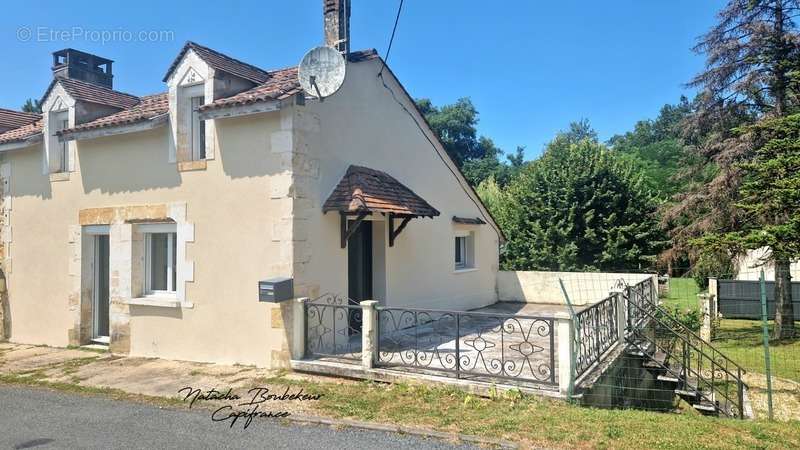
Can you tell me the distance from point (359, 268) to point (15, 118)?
10.5 metres

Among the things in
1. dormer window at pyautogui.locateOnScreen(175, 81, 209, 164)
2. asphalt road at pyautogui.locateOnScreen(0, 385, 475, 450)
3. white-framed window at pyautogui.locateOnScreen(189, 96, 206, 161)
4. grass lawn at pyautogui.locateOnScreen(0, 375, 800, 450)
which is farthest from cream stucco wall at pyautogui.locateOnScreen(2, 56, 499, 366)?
asphalt road at pyautogui.locateOnScreen(0, 385, 475, 450)

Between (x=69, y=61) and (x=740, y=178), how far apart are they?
1868 cm

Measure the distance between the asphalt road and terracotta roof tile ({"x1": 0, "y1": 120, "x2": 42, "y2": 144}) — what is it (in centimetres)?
712

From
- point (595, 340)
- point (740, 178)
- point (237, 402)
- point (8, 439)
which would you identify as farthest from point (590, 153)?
point (8, 439)

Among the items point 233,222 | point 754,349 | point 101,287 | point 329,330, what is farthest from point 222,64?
point 754,349

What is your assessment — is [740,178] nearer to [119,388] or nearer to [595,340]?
[595,340]

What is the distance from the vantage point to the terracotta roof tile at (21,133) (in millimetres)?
11164

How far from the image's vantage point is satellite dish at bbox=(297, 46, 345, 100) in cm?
820

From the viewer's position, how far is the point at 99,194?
10062mm

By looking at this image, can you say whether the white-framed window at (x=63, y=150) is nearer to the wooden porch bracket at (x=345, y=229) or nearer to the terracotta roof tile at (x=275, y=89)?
the terracotta roof tile at (x=275, y=89)

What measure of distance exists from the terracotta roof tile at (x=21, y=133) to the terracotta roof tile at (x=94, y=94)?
118 centimetres

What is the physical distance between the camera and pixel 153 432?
5426 mm

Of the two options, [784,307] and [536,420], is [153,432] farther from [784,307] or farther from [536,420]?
[784,307]

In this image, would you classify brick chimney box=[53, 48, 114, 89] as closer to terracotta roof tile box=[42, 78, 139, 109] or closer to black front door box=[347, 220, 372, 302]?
terracotta roof tile box=[42, 78, 139, 109]
